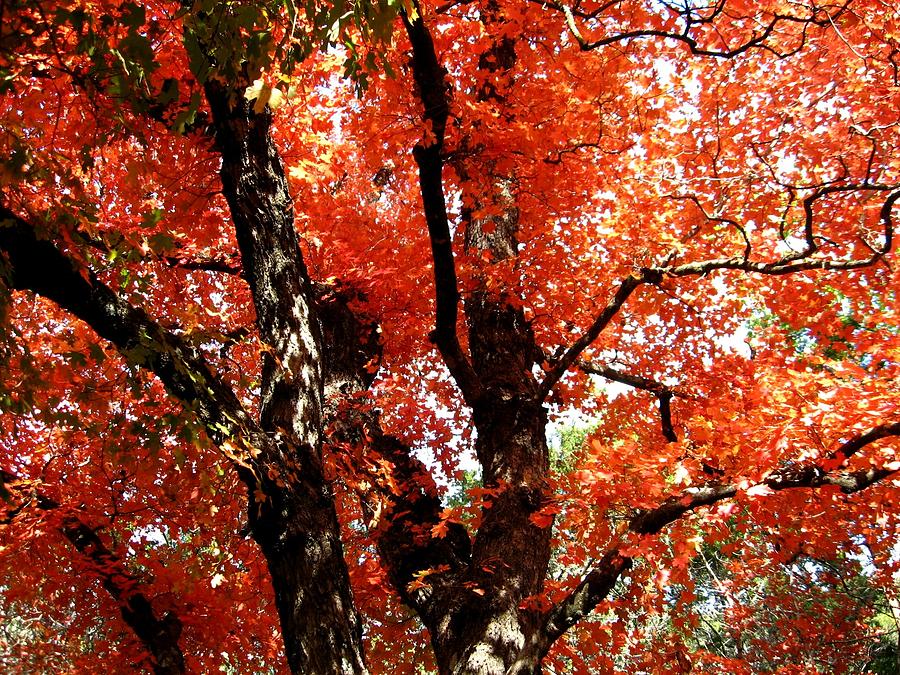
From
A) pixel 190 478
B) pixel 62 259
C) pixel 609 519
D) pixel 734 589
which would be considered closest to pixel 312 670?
pixel 190 478

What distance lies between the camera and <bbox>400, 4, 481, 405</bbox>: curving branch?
383 cm

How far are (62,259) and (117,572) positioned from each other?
527cm

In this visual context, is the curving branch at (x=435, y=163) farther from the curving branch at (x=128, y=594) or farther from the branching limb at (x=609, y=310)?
the curving branch at (x=128, y=594)

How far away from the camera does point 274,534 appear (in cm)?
361

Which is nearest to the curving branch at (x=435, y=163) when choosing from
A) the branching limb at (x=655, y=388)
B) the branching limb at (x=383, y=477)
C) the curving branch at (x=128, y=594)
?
the branching limb at (x=383, y=477)

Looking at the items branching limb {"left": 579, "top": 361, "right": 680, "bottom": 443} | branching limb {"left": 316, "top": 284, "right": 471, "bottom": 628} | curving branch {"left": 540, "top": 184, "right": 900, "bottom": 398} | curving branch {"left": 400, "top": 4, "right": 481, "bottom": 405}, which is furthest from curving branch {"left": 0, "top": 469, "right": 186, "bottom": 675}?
branching limb {"left": 579, "top": 361, "right": 680, "bottom": 443}

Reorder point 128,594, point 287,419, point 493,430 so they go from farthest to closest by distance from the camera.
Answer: point 128,594
point 493,430
point 287,419

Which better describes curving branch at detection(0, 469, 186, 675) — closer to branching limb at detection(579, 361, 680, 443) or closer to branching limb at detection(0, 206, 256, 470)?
branching limb at detection(0, 206, 256, 470)

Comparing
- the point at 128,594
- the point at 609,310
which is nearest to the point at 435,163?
the point at 609,310

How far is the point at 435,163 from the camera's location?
415 centimetres

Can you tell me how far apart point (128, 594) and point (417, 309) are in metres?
4.63

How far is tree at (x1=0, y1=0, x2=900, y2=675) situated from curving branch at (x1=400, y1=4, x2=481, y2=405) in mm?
26

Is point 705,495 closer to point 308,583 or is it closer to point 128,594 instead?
point 308,583

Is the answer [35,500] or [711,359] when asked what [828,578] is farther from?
[35,500]
